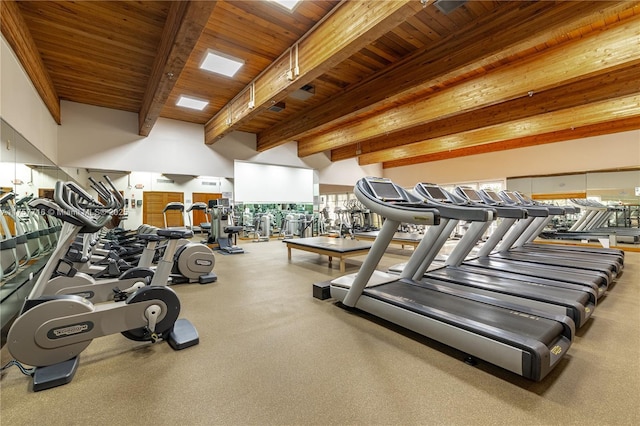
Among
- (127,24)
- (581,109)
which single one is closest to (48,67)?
(127,24)

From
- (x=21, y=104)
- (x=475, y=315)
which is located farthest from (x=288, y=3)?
(x=475, y=315)

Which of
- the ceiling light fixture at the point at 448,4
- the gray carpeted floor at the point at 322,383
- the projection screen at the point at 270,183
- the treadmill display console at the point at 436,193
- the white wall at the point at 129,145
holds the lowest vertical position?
the gray carpeted floor at the point at 322,383

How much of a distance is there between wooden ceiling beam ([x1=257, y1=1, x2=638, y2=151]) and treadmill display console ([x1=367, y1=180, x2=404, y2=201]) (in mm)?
2444

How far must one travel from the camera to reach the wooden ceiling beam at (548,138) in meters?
7.72

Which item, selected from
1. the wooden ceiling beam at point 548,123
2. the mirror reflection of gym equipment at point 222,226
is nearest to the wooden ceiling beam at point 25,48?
the mirror reflection of gym equipment at point 222,226

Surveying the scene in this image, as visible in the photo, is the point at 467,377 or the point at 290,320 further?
the point at 290,320

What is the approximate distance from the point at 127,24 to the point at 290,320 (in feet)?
14.9

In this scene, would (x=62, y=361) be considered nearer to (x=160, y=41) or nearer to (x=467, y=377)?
(x=467, y=377)

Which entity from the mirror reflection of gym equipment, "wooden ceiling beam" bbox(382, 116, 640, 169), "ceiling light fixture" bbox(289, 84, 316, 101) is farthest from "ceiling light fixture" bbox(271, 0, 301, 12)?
"wooden ceiling beam" bbox(382, 116, 640, 169)

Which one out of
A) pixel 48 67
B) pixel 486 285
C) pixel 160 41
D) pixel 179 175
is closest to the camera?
pixel 486 285

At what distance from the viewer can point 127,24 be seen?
392 cm

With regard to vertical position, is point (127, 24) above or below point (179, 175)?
above

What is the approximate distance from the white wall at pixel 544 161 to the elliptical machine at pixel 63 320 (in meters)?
11.1

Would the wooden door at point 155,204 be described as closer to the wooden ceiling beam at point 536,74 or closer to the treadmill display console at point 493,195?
the wooden ceiling beam at point 536,74
